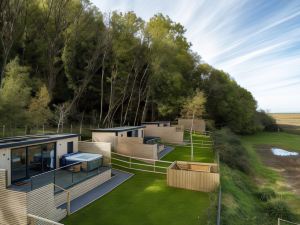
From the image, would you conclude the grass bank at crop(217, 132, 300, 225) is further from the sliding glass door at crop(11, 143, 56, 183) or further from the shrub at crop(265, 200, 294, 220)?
the sliding glass door at crop(11, 143, 56, 183)

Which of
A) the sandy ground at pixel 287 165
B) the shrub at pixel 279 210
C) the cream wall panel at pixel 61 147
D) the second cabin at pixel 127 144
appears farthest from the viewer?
the sandy ground at pixel 287 165

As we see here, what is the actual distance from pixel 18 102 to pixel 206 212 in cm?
1701

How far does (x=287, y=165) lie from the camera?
29.9 m

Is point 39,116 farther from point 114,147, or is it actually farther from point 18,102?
point 114,147

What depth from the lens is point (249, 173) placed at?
25.1 m

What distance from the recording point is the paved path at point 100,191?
12.6 metres

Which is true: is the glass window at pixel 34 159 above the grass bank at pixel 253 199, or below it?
above

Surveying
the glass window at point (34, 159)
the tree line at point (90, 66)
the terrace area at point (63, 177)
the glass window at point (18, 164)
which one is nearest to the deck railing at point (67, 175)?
the terrace area at point (63, 177)

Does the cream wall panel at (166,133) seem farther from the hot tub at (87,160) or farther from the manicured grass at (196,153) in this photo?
the hot tub at (87,160)

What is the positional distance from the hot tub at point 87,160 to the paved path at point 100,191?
4.35 ft

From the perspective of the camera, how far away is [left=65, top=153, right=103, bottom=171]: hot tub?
1566cm

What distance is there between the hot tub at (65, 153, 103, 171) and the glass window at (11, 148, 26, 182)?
3145 millimetres

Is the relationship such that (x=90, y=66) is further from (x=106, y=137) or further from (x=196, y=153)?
(x=196, y=153)

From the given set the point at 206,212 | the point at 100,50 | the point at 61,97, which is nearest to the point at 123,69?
the point at 100,50
